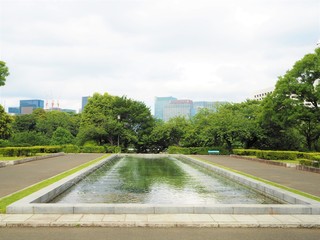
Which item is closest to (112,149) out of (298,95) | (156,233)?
(298,95)

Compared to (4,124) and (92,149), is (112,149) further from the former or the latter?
(4,124)

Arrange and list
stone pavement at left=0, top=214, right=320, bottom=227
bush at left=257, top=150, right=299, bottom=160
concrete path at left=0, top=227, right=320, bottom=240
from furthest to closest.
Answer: bush at left=257, top=150, right=299, bottom=160 < stone pavement at left=0, top=214, right=320, bottom=227 < concrete path at left=0, top=227, right=320, bottom=240

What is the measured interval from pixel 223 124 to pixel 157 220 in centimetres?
3783

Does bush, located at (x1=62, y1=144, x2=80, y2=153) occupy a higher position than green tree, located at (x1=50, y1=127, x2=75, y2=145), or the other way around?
green tree, located at (x1=50, y1=127, x2=75, y2=145)

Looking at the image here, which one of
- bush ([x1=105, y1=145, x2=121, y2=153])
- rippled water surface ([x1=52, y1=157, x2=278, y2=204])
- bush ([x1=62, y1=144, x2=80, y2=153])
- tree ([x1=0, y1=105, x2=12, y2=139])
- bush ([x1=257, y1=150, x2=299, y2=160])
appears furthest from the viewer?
tree ([x1=0, y1=105, x2=12, y2=139])

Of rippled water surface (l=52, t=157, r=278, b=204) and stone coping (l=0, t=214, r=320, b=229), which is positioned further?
rippled water surface (l=52, t=157, r=278, b=204)

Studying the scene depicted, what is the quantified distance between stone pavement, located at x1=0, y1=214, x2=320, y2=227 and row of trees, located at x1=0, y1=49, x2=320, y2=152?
94.1 feet

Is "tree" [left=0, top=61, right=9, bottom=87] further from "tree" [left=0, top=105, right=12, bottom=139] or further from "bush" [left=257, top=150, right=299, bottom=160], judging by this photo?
"bush" [left=257, top=150, right=299, bottom=160]

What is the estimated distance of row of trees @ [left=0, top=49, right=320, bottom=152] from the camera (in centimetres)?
3572

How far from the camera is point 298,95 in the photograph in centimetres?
3612

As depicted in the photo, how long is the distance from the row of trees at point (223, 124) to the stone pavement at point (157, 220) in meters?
28.7

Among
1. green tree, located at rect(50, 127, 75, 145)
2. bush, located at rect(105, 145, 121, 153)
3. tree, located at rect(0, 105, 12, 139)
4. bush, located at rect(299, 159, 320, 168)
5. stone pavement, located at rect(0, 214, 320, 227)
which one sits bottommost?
bush, located at rect(105, 145, 121, 153)

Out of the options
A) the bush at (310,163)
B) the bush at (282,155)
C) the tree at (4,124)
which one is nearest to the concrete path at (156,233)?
the bush at (310,163)

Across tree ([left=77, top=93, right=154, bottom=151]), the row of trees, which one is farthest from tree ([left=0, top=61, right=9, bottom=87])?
tree ([left=77, top=93, right=154, bottom=151])
